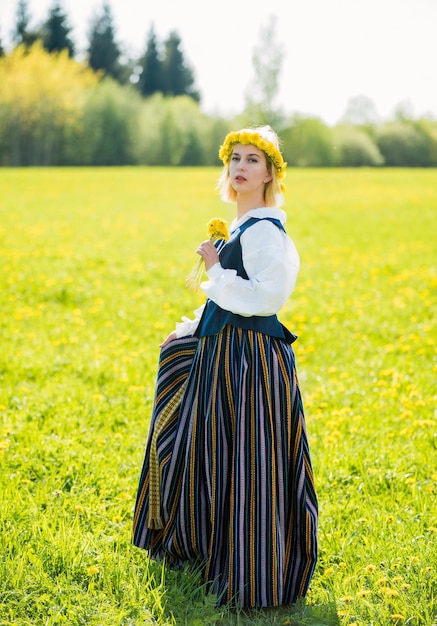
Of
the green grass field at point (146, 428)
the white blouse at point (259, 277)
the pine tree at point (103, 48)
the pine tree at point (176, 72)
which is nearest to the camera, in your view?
the white blouse at point (259, 277)

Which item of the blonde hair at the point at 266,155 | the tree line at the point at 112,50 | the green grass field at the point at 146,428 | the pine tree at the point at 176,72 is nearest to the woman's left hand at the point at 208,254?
the blonde hair at the point at 266,155

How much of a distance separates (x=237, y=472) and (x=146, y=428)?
184cm

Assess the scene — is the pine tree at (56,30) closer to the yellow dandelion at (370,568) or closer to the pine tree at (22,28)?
the pine tree at (22,28)

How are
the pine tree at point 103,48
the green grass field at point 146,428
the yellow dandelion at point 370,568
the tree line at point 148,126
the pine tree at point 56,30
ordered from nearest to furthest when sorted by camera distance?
the green grass field at point 146,428 < the yellow dandelion at point 370,568 < the tree line at point 148,126 < the pine tree at point 56,30 < the pine tree at point 103,48

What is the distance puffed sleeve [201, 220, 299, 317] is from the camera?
2.72 meters

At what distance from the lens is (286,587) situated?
2.96 m

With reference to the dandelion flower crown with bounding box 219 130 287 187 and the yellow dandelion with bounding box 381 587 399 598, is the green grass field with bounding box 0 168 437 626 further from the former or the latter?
the dandelion flower crown with bounding box 219 130 287 187

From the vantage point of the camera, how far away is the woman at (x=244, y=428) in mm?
2803

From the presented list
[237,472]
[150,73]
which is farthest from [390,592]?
[150,73]

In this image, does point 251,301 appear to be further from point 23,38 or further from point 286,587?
point 23,38

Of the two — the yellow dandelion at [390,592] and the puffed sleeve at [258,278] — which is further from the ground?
the puffed sleeve at [258,278]

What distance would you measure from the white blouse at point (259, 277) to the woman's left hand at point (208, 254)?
3 cm

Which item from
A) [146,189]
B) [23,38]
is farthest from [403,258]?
[23,38]

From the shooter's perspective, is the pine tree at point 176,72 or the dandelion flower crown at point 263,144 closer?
the dandelion flower crown at point 263,144
